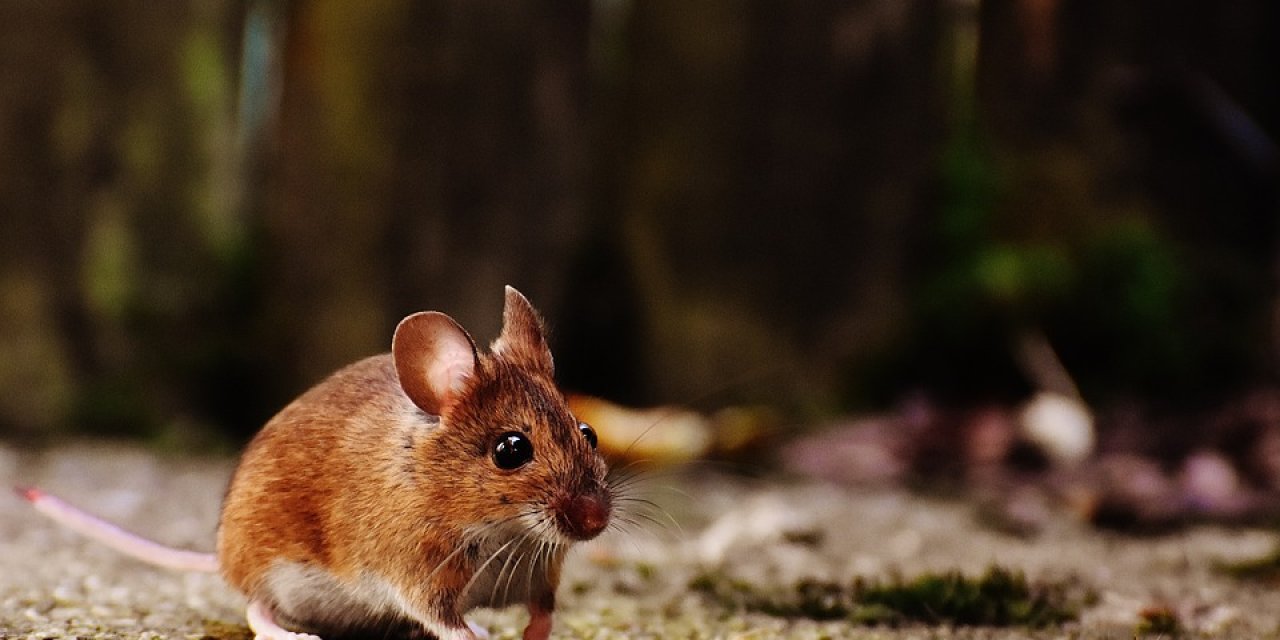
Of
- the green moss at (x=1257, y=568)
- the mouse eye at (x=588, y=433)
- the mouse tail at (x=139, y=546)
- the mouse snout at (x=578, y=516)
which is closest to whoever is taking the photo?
the mouse snout at (x=578, y=516)

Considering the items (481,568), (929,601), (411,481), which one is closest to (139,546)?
(411,481)

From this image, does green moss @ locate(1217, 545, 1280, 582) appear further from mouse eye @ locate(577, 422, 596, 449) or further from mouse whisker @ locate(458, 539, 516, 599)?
mouse whisker @ locate(458, 539, 516, 599)

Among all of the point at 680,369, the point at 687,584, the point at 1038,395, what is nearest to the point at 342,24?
the point at 680,369

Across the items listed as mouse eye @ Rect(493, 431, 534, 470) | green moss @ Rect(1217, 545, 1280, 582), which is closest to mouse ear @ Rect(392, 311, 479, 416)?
mouse eye @ Rect(493, 431, 534, 470)

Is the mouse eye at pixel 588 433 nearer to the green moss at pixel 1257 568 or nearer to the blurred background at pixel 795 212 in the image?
the green moss at pixel 1257 568

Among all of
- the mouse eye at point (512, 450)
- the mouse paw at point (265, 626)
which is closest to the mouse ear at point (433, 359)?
the mouse eye at point (512, 450)

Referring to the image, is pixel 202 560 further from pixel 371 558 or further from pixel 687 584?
pixel 687 584
